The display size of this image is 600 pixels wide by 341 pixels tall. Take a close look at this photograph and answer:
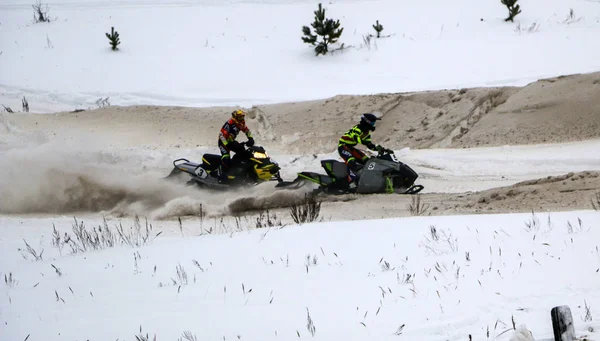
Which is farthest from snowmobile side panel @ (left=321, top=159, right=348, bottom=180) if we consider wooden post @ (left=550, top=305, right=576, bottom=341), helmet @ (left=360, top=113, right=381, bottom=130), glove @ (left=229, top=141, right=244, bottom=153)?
wooden post @ (left=550, top=305, right=576, bottom=341)

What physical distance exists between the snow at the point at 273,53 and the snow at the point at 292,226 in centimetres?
11

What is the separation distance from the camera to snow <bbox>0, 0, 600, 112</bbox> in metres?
27.2

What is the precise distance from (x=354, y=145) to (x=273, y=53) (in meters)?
15.9

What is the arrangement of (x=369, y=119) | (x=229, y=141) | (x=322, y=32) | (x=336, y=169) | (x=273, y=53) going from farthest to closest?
(x=273, y=53)
(x=322, y=32)
(x=229, y=141)
(x=336, y=169)
(x=369, y=119)

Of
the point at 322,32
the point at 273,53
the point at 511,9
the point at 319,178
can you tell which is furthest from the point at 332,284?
the point at 511,9

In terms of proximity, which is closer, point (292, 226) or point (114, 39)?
point (292, 226)

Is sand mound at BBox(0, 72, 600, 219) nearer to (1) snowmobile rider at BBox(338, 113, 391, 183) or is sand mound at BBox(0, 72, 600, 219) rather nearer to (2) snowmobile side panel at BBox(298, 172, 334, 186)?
(2) snowmobile side panel at BBox(298, 172, 334, 186)

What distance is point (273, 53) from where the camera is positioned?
30859mm

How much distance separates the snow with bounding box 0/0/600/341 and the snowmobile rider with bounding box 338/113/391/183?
2407 millimetres

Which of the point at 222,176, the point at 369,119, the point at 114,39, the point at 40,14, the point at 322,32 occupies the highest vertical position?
the point at 40,14

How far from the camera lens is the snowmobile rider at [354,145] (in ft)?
50.9

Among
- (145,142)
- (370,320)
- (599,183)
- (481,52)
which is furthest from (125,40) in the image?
(370,320)

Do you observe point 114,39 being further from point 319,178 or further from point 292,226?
point 292,226

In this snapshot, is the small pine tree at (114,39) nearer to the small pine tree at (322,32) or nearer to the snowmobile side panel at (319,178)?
the small pine tree at (322,32)
